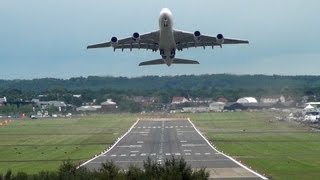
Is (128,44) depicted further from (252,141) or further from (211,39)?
(252,141)

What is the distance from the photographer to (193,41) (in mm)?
62875

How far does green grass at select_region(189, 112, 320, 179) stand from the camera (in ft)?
214

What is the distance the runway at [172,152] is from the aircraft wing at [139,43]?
9648 mm

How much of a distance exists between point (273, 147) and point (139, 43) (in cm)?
3292

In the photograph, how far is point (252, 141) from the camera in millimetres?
100500

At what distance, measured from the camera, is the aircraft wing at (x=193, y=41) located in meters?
61.4

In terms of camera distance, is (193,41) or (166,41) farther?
(193,41)

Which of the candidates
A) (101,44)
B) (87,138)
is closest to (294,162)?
(101,44)

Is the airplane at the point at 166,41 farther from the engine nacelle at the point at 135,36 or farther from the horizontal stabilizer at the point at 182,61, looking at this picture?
the horizontal stabilizer at the point at 182,61

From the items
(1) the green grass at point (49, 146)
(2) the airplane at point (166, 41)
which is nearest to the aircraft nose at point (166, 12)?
→ (2) the airplane at point (166, 41)

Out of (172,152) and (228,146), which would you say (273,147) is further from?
(172,152)

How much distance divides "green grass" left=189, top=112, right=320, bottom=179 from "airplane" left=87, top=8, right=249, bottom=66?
38.5 ft

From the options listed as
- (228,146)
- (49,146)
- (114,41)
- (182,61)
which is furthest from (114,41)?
(49,146)

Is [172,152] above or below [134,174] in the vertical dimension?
below
